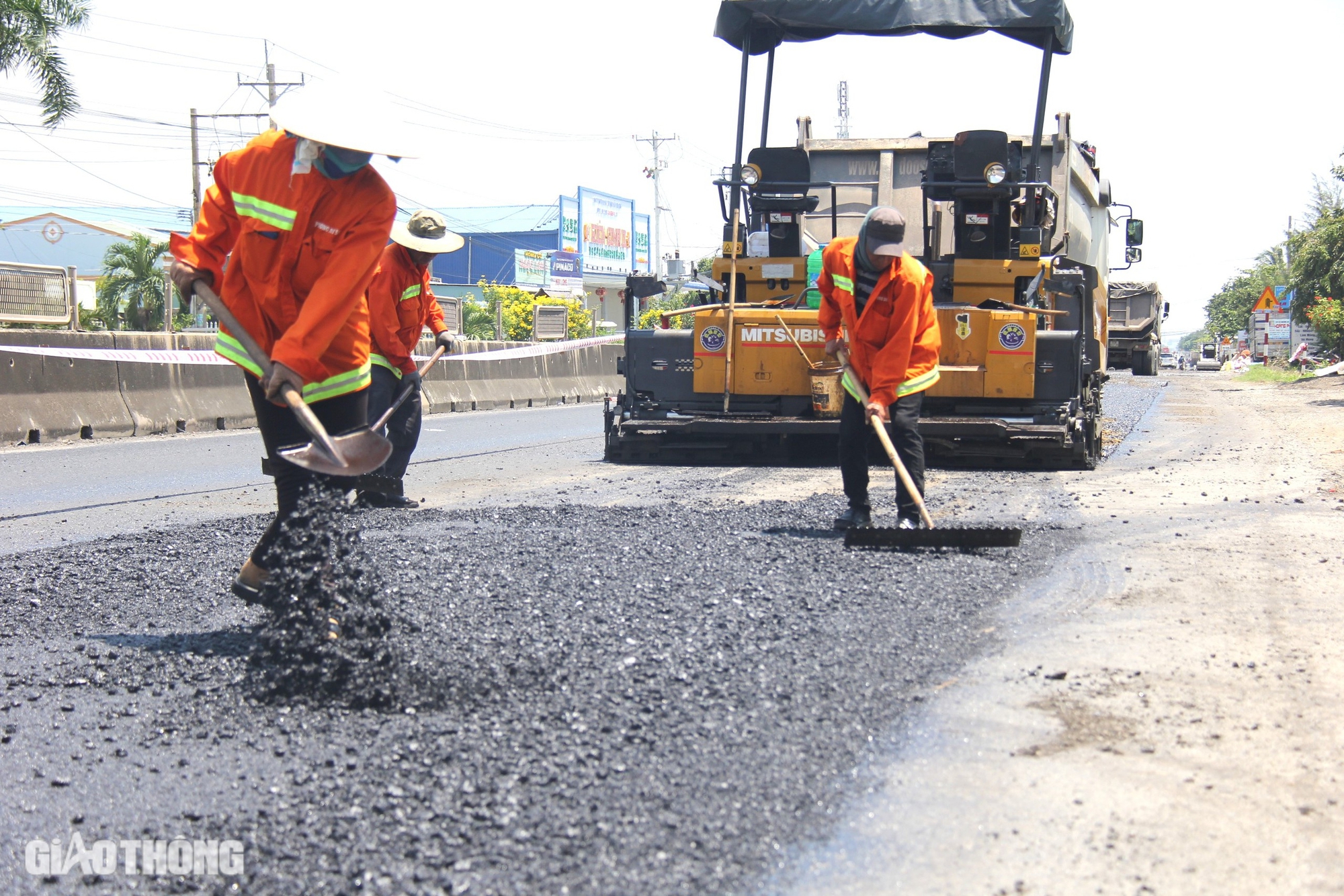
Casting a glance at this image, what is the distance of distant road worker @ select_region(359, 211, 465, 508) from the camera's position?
7262 mm

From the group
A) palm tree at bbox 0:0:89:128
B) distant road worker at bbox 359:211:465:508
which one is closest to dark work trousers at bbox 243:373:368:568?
distant road worker at bbox 359:211:465:508

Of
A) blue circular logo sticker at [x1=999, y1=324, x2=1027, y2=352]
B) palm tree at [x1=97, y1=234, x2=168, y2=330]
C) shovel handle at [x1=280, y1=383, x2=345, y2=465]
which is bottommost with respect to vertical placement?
shovel handle at [x1=280, y1=383, x2=345, y2=465]

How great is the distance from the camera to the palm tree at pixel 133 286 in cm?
3925

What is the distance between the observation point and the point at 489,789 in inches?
109

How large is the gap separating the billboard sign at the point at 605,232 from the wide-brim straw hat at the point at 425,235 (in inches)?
2666

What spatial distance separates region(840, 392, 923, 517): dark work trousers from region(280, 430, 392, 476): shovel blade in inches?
111

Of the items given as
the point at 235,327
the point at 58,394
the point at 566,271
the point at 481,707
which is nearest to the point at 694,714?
the point at 481,707

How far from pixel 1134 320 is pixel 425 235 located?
2929 centimetres

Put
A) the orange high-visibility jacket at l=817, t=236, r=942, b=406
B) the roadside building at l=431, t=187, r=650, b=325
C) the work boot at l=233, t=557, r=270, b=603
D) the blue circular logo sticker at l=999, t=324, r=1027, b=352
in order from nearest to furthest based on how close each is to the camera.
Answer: the work boot at l=233, t=557, r=270, b=603
the orange high-visibility jacket at l=817, t=236, r=942, b=406
the blue circular logo sticker at l=999, t=324, r=1027, b=352
the roadside building at l=431, t=187, r=650, b=325

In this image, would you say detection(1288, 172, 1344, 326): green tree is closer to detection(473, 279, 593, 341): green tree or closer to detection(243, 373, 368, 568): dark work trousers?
detection(473, 279, 593, 341): green tree

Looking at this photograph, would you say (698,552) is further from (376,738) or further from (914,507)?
(376,738)

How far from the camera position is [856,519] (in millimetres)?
6277

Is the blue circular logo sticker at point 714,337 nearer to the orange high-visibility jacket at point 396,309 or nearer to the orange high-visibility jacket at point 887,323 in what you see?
the orange high-visibility jacket at point 396,309

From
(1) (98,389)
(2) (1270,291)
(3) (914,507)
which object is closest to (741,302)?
(3) (914,507)
